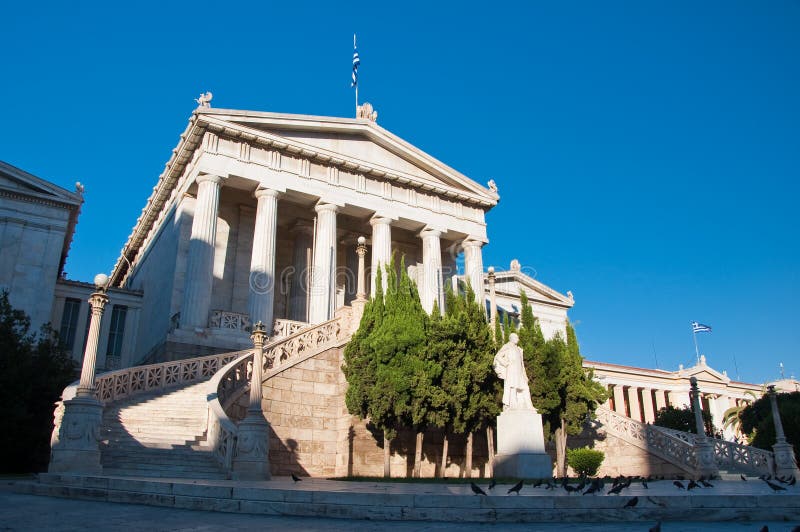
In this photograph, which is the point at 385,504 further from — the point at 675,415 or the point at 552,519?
the point at 675,415

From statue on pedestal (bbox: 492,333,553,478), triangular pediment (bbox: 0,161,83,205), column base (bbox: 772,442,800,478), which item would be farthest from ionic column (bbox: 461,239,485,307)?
triangular pediment (bbox: 0,161,83,205)

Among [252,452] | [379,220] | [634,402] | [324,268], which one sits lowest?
[252,452]

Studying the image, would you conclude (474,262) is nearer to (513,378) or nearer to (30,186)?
(513,378)

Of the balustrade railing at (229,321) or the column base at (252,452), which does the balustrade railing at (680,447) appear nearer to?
the balustrade railing at (229,321)

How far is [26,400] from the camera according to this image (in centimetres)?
1822

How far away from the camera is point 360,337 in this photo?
20.8m

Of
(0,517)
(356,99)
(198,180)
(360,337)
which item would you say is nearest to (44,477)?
(0,517)

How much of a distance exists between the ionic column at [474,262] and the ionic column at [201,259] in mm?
15562

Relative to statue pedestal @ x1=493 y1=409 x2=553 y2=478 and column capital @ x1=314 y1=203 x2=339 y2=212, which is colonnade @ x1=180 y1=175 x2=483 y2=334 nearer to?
column capital @ x1=314 y1=203 x2=339 y2=212

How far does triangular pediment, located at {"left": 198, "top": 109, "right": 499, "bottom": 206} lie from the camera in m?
31.8

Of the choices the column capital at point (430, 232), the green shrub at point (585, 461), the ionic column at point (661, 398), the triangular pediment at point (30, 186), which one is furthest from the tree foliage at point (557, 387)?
the ionic column at point (661, 398)

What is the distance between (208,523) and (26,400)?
A: 1359 cm

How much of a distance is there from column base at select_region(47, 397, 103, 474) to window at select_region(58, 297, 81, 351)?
834 inches

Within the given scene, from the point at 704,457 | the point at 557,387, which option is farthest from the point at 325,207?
the point at 704,457
